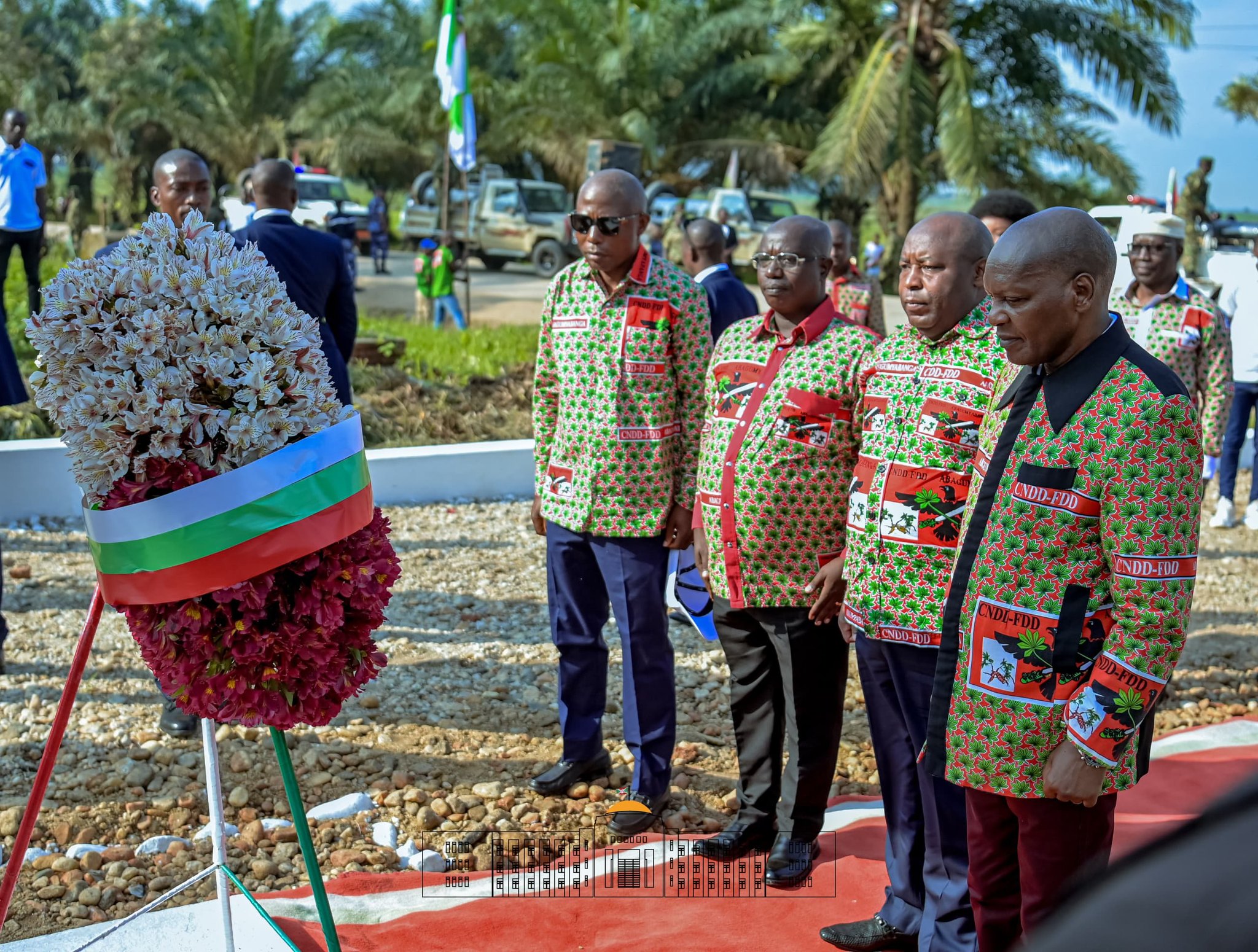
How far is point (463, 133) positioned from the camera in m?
13.9

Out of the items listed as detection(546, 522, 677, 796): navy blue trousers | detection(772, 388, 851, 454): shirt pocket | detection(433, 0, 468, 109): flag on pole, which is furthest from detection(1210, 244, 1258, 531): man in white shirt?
detection(433, 0, 468, 109): flag on pole

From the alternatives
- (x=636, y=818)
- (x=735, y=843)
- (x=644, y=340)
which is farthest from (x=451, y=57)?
(x=735, y=843)

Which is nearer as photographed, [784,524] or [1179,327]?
[784,524]

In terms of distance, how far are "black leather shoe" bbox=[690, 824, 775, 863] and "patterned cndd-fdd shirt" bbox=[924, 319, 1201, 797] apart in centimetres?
147

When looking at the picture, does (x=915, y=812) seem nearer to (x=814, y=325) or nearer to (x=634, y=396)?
(x=814, y=325)

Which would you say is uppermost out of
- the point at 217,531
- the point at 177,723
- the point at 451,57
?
the point at 451,57

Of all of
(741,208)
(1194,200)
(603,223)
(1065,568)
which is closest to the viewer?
(1065,568)

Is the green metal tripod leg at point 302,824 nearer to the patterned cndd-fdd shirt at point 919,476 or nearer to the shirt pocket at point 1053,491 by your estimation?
the patterned cndd-fdd shirt at point 919,476

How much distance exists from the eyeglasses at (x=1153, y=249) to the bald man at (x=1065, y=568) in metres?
4.40

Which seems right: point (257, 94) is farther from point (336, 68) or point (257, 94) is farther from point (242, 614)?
point (242, 614)

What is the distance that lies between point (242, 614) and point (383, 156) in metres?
Answer: 33.3

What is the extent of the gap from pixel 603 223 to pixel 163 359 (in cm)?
197

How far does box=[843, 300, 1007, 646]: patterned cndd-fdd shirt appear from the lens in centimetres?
316

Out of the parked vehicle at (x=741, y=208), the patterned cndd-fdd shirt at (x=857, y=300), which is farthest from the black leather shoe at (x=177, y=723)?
the parked vehicle at (x=741, y=208)
